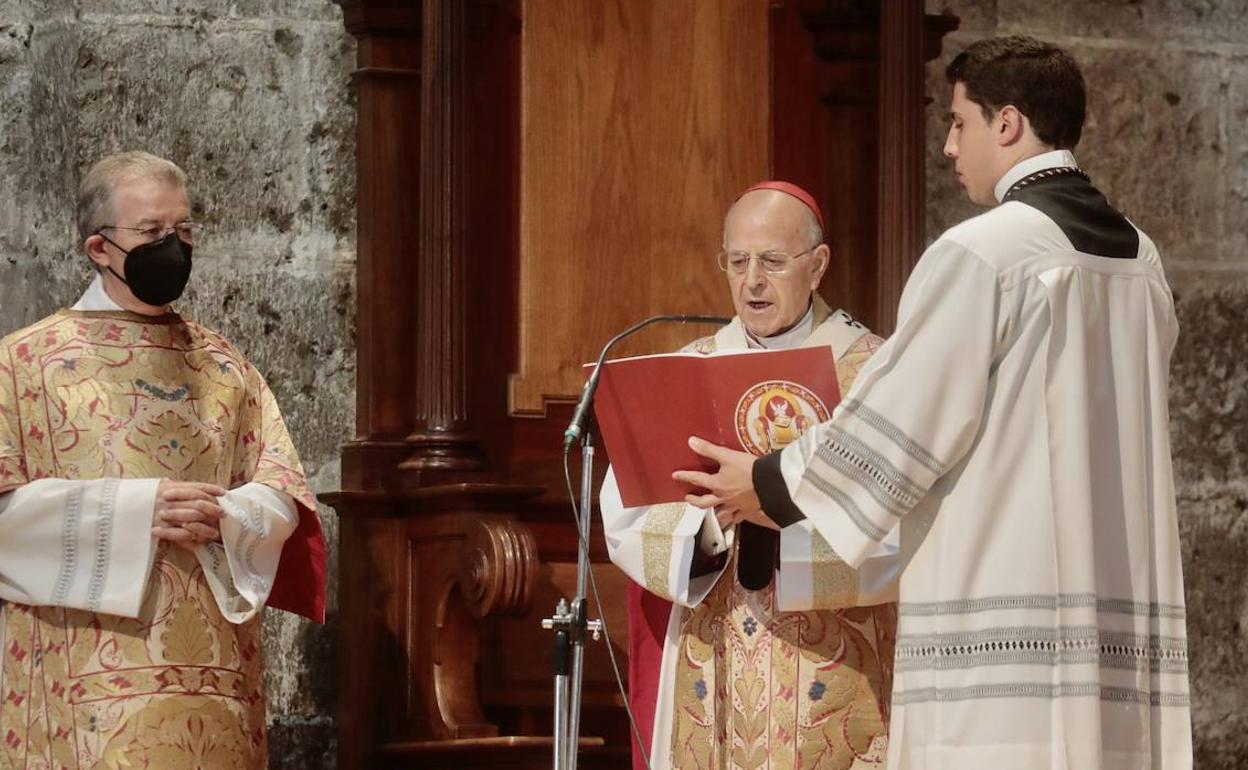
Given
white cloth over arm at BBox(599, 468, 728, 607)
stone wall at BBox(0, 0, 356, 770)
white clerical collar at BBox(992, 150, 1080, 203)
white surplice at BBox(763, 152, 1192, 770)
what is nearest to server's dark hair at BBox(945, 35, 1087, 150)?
white clerical collar at BBox(992, 150, 1080, 203)

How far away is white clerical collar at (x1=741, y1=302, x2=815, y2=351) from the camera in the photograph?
15.7 feet

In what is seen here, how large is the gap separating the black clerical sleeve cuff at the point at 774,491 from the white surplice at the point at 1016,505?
0.37 ft

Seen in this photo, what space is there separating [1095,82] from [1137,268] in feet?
10.1

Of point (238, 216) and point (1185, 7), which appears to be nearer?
point (238, 216)

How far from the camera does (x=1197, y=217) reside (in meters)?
6.89

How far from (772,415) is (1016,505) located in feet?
2.23

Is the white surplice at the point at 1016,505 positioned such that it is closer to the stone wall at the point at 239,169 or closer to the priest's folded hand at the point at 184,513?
the priest's folded hand at the point at 184,513

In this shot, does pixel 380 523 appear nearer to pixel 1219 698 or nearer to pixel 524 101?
pixel 524 101

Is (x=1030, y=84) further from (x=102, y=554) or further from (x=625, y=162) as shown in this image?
(x=102, y=554)

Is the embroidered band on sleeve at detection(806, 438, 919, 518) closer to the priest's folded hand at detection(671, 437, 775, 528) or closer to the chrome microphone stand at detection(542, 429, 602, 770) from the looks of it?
the priest's folded hand at detection(671, 437, 775, 528)

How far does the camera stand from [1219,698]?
6.81m

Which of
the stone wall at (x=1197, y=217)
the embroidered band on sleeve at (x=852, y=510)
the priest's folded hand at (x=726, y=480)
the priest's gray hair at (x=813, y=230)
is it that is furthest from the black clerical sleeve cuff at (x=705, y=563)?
the stone wall at (x=1197, y=217)

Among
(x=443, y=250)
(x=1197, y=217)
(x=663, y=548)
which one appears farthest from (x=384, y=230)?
(x=1197, y=217)

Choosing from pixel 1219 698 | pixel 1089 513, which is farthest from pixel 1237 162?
pixel 1089 513
